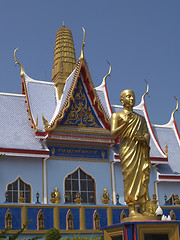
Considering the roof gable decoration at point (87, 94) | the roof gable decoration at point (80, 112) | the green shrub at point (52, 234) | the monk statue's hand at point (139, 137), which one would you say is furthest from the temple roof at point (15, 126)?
the monk statue's hand at point (139, 137)

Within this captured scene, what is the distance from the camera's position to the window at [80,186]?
1544cm

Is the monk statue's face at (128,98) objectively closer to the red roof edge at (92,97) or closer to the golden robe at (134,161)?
the golden robe at (134,161)

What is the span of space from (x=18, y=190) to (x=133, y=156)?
6958 millimetres

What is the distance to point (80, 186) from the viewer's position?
51.4 feet

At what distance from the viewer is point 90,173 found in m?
15.9

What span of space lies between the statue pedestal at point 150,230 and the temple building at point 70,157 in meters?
4.93

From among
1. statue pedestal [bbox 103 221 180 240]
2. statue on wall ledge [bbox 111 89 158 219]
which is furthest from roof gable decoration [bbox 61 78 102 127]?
statue pedestal [bbox 103 221 180 240]

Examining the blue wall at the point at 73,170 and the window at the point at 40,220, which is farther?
the blue wall at the point at 73,170

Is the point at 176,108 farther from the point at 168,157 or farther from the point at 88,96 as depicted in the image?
the point at 88,96

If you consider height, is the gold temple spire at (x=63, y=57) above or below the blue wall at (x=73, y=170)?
above

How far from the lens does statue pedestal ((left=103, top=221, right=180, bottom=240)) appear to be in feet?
26.3

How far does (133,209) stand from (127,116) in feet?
6.68

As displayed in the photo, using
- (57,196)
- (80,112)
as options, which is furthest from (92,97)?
(57,196)

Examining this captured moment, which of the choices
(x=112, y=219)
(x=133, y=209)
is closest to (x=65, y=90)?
(x=112, y=219)
